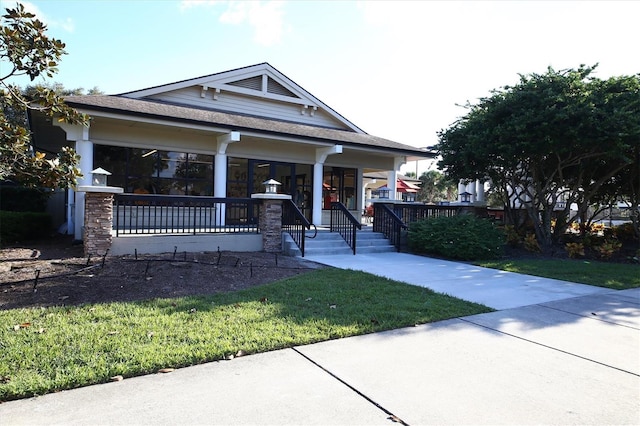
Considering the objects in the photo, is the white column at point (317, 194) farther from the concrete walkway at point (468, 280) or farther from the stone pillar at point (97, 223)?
the stone pillar at point (97, 223)

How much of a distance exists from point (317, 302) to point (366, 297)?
2.76 feet

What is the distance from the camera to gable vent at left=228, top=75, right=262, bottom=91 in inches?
611

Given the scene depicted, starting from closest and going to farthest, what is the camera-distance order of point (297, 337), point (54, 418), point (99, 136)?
1. point (54, 418)
2. point (297, 337)
3. point (99, 136)

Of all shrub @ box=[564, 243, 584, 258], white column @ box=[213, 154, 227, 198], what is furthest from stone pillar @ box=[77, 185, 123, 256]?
shrub @ box=[564, 243, 584, 258]

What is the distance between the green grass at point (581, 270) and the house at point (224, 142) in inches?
266

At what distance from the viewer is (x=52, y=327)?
14.6 feet

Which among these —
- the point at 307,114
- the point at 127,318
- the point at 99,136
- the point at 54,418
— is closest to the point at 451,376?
the point at 54,418

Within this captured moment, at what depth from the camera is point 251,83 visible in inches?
623

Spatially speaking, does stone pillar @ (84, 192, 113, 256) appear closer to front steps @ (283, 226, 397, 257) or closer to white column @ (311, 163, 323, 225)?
front steps @ (283, 226, 397, 257)

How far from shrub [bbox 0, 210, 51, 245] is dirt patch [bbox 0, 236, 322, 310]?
2468 mm

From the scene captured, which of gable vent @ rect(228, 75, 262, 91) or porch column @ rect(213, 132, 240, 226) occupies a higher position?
gable vent @ rect(228, 75, 262, 91)

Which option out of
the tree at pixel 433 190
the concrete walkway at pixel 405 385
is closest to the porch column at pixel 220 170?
the concrete walkway at pixel 405 385

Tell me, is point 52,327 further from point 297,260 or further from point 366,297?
point 297,260

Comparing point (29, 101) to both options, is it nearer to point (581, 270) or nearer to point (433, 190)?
point (581, 270)
